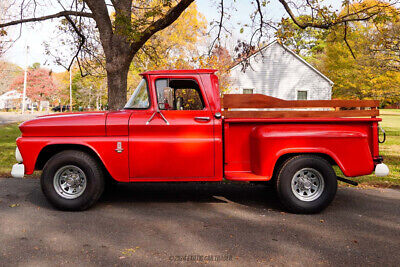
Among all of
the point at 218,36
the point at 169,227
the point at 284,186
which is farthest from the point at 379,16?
the point at 169,227

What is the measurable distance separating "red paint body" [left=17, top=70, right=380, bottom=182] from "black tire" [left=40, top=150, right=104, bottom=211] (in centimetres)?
17

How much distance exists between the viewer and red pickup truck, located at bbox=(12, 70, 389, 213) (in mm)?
4688

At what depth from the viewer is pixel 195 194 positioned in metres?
5.86

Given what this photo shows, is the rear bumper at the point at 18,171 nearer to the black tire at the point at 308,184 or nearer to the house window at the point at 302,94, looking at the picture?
the black tire at the point at 308,184

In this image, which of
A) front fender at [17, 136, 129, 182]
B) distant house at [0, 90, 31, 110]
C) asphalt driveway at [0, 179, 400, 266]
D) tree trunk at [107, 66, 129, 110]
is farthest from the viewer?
distant house at [0, 90, 31, 110]

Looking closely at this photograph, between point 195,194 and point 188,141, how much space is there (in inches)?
57.5

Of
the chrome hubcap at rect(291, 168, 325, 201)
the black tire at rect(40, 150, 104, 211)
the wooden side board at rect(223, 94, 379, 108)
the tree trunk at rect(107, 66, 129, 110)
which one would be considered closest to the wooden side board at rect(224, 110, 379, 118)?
the wooden side board at rect(223, 94, 379, 108)

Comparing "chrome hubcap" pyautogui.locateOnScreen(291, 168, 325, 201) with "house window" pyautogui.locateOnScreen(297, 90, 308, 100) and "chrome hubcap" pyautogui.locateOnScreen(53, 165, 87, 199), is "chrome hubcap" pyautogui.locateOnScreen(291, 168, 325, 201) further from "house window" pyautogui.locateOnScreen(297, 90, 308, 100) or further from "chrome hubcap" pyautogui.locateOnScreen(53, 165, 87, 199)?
"house window" pyautogui.locateOnScreen(297, 90, 308, 100)

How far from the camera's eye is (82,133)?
4.79 m

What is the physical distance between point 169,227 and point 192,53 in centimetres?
2658

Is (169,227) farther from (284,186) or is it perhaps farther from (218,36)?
(218,36)

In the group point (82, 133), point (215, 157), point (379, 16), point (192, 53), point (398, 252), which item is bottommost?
point (398, 252)

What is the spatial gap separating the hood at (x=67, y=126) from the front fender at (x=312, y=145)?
2.23 m

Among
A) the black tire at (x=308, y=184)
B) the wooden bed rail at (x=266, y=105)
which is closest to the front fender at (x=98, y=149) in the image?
the wooden bed rail at (x=266, y=105)
